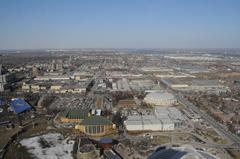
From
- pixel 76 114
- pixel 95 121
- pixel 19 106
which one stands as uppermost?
pixel 95 121

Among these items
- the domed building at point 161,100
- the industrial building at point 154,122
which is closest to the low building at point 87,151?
the industrial building at point 154,122

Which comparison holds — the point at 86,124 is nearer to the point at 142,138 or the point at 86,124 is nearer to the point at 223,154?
the point at 142,138

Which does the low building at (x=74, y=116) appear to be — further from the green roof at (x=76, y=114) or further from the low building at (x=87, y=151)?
the low building at (x=87, y=151)

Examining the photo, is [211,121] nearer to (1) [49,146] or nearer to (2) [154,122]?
(2) [154,122]

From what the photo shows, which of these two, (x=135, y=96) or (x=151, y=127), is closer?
(x=151, y=127)

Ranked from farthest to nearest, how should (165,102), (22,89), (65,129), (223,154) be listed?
(22,89) → (165,102) → (65,129) → (223,154)

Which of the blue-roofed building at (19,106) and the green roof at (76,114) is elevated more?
the green roof at (76,114)

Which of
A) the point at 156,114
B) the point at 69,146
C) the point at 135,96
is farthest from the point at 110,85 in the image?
the point at 69,146

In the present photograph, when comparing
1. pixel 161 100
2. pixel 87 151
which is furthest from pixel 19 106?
pixel 161 100

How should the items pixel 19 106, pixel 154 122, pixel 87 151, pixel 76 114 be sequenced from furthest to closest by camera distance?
pixel 19 106 → pixel 76 114 → pixel 154 122 → pixel 87 151
